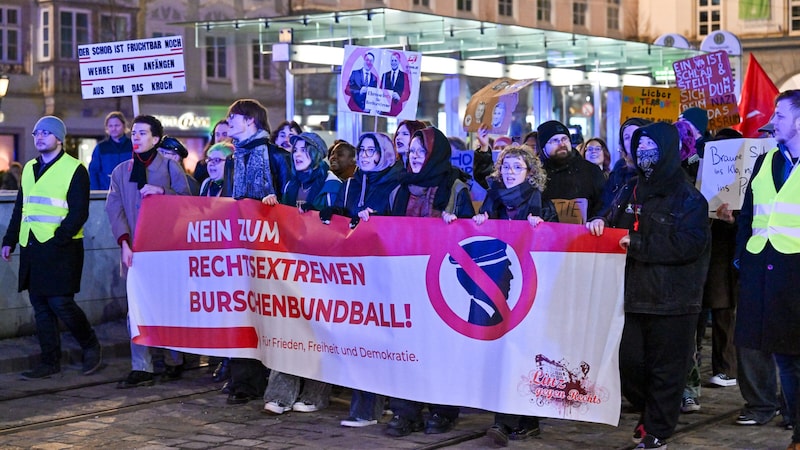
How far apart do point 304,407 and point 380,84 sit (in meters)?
4.06

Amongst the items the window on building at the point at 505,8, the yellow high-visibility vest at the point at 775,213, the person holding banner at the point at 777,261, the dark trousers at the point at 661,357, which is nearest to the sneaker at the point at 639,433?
the dark trousers at the point at 661,357

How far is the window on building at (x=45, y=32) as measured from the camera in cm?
3897

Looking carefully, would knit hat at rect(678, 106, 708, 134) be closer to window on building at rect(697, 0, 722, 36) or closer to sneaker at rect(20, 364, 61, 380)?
sneaker at rect(20, 364, 61, 380)

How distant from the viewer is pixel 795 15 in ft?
172

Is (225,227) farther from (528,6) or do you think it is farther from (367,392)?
(528,6)

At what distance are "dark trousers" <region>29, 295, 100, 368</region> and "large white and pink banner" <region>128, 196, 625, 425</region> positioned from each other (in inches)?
42.8

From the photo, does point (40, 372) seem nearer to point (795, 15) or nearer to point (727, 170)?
point (727, 170)

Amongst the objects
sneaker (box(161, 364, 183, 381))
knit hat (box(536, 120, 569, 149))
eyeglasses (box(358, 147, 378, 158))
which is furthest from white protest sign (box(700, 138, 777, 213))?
sneaker (box(161, 364, 183, 381))

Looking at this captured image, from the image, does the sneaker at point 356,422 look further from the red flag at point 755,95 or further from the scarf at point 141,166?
the red flag at point 755,95

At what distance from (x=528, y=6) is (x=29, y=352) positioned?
140 feet

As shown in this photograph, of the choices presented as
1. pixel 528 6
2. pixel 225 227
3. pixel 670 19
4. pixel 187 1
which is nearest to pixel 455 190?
pixel 225 227

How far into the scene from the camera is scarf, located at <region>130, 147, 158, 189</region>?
34.7 ft

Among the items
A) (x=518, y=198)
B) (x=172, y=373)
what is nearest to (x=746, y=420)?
(x=518, y=198)

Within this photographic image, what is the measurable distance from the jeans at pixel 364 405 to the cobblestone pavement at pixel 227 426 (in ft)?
0.43
